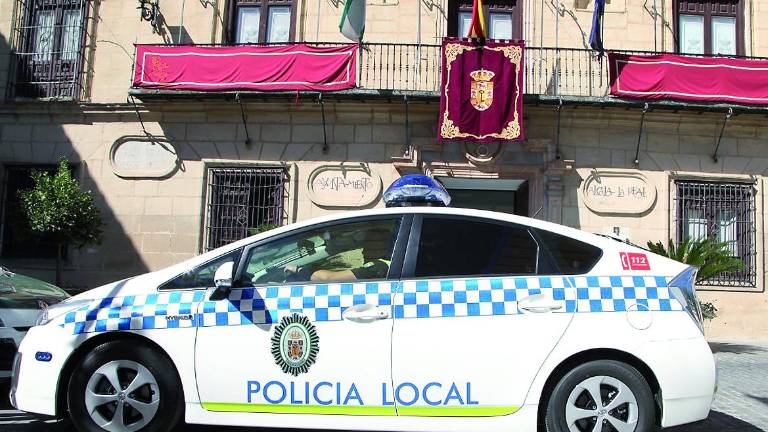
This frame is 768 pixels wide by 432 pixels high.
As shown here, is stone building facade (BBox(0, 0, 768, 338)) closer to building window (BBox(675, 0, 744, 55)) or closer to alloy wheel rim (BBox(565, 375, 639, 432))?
building window (BBox(675, 0, 744, 55))

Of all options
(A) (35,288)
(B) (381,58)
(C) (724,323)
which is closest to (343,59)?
(B) (381,58)

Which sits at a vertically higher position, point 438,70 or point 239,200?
point 438,70

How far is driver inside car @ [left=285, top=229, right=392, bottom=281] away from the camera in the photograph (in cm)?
386

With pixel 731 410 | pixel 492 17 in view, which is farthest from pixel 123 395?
pixel 492 17

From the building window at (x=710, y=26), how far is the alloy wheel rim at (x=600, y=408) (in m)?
10.7

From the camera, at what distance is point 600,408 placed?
3.60 meters

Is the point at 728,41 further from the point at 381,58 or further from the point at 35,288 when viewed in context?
the point at 35,288

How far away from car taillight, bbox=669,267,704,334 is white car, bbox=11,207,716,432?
19 millimetres

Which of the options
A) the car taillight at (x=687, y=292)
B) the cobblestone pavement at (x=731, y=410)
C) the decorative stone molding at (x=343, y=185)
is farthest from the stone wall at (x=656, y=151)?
the car taillight at (x=687, y=292)

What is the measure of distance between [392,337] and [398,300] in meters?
0.22

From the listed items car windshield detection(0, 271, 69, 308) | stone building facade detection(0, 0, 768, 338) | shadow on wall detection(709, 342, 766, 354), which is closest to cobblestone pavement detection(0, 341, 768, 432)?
car windshield detection(0, 271, 69, 308)

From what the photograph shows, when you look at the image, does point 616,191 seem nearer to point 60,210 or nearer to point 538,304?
point 538,304

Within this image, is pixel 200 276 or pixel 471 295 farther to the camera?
pixel 200 276

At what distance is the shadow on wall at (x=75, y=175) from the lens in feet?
39.4
